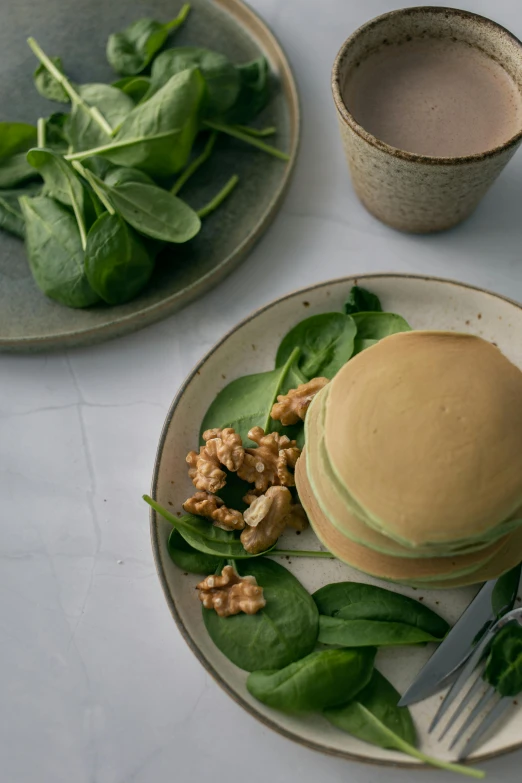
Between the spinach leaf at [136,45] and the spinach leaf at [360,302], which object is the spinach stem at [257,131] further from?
the spinach leaf at [360,302]

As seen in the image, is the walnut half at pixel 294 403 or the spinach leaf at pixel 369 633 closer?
the spinach leaf at pixel 369 633

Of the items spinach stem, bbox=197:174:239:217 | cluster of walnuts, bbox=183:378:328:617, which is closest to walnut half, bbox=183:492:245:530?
cluster of walnuts, bbox=183:378:328:617

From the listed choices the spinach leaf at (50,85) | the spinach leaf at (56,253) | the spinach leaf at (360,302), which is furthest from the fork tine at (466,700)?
the spinach leaf at (50,85)

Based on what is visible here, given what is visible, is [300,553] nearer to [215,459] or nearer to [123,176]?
[215,459]

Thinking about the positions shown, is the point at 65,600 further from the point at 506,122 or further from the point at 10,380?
the point at 506,122

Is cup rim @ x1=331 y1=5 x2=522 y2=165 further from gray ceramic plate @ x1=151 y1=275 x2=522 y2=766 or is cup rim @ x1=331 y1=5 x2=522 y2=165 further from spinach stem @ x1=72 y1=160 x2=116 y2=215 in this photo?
spinach stem @ x1=72 y1=160 x2=116 y2=215

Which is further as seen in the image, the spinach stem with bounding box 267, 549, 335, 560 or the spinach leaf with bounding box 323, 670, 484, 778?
the spinach stem with bounding box 267, 549, 335, 560

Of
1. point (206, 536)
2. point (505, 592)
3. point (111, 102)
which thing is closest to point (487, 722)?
point (505, 592)

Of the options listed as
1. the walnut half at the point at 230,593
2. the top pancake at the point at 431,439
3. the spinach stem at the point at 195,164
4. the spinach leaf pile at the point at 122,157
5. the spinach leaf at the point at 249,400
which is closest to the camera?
the top pancake at the point at 431,439
